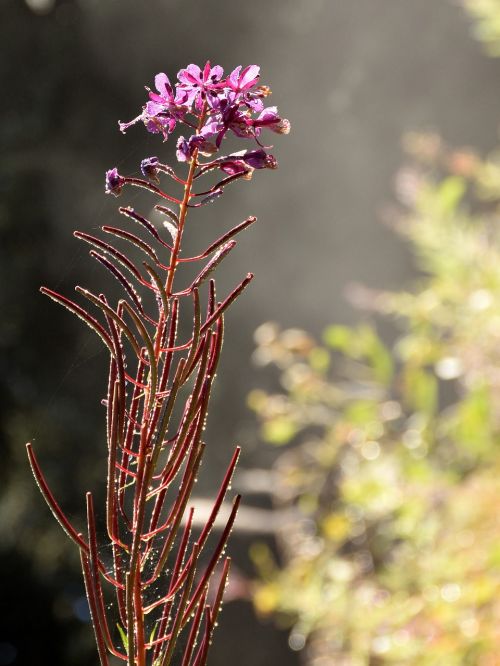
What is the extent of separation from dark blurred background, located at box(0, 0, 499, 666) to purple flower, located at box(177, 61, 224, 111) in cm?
45

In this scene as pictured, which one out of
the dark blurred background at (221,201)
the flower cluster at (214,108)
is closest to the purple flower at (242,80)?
the flower cluster at (214,108)

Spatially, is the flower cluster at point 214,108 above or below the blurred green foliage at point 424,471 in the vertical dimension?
below

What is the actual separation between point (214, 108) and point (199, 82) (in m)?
0.01

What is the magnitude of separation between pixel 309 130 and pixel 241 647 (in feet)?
5.13

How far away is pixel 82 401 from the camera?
6.00 feet

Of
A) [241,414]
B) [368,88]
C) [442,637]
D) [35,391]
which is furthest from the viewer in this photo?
[368,88]

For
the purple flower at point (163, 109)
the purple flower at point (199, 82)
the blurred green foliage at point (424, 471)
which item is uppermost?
the blurred green foliage at point (424, 471)

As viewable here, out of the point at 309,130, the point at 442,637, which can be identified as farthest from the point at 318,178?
the point at 442,637

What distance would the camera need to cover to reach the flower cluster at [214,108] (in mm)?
330

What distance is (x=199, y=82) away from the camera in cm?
34

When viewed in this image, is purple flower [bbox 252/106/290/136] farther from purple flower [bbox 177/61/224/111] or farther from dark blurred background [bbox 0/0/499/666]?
dark blurred background [bbox 0/0/499/666]

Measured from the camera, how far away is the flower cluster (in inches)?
13.0

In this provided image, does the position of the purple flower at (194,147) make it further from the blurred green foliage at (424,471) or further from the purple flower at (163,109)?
the blurred green foliage at (424,471)

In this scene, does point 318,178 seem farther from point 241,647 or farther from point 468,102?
point 241,647
